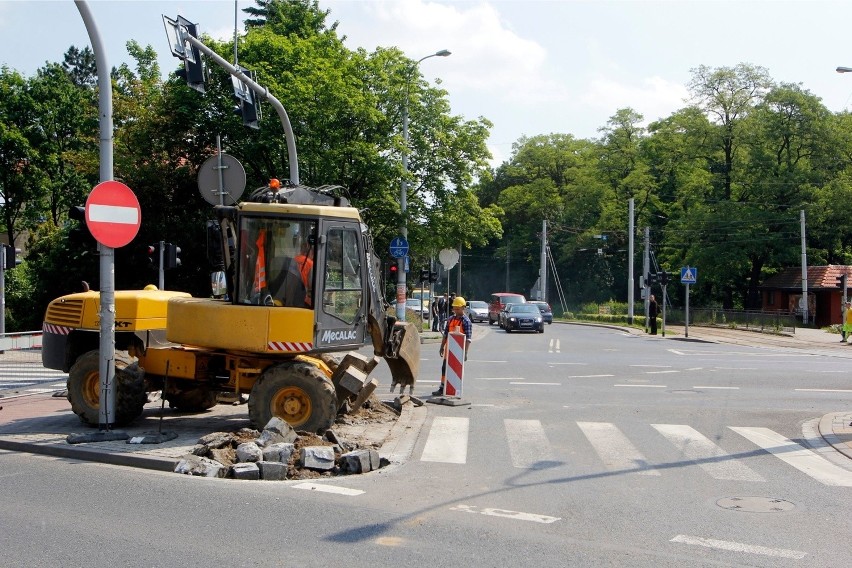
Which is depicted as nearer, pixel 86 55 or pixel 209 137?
pixel 209 137

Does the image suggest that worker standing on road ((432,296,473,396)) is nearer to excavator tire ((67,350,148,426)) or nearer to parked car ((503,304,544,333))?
excavator tire ((67,350,148,426))

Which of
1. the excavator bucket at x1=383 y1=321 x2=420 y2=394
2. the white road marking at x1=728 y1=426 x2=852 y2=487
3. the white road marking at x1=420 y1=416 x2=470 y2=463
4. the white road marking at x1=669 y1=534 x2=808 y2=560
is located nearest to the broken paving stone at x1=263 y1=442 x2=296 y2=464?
the white road marking at x1=420 y1=416 x2=470 y2=463

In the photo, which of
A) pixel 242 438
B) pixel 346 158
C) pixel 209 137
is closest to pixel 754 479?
pixel 242 438

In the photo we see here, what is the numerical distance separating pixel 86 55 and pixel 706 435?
75.0m

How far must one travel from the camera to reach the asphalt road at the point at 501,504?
237 inches

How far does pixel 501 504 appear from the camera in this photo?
299 inches

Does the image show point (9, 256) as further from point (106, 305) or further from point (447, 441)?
point (447, 441)

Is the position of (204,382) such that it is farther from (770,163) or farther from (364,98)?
(770,163)

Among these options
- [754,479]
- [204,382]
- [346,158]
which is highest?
[346,158]

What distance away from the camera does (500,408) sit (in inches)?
553

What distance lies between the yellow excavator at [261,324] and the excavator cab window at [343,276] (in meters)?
0.01

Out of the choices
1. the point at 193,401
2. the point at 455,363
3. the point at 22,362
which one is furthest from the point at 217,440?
the point at 22,362

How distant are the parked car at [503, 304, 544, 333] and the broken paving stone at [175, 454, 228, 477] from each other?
1409 inches

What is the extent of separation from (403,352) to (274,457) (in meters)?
3.76
